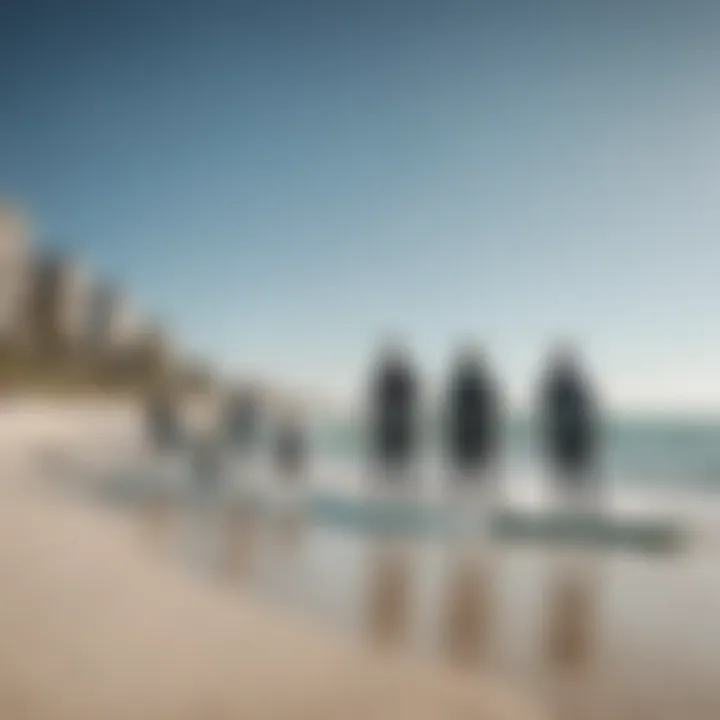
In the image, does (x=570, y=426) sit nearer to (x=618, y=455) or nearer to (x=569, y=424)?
(x=569, y=424)

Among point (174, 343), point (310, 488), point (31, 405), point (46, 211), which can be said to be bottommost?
point (310, 488)

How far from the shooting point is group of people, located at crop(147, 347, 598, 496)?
211 inches

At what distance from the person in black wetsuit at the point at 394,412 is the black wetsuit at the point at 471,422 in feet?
1.10

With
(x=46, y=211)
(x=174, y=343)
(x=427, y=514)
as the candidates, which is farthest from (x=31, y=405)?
(x=427, y=514)

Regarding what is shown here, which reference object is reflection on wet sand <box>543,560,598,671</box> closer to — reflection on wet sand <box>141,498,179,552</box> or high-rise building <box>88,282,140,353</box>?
reflection on wet sand <box>141,498,179,552</box>

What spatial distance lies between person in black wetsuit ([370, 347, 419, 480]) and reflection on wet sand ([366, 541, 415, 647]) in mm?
1480

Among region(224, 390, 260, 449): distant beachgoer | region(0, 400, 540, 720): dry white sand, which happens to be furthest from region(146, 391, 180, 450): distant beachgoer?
region(0, 400, 540, 720): dry white sand

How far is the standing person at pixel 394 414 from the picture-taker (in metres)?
5.39

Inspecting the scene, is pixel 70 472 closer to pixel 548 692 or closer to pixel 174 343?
pixel 174 343

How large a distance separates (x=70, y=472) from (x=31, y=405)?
1.37m

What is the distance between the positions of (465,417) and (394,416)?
62cm

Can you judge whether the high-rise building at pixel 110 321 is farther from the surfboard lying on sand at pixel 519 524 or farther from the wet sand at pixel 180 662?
the surfboard lying on sand at pixel 519 524

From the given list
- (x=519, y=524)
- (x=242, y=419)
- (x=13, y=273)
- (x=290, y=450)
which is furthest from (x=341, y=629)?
(x=290, y=450)

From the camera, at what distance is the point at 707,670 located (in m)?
2.32
